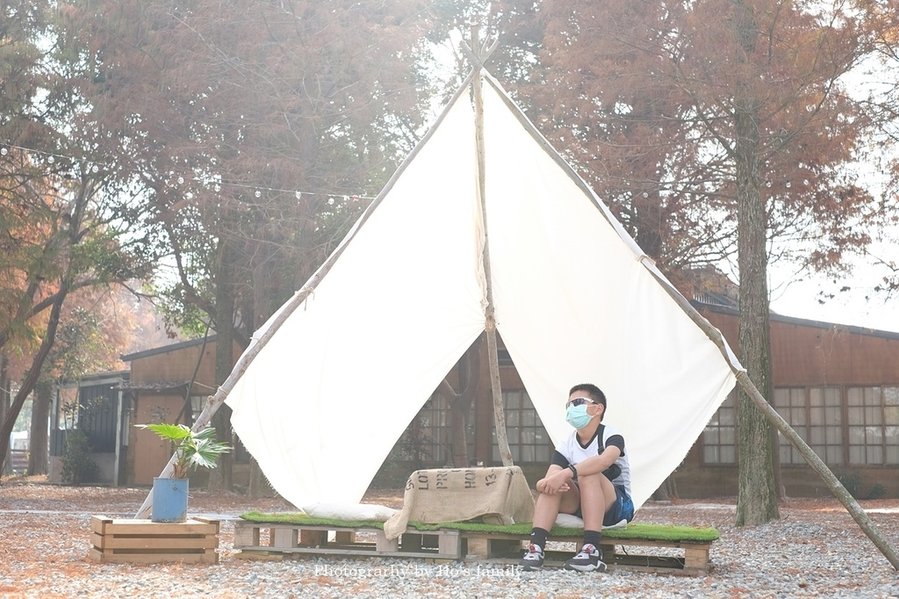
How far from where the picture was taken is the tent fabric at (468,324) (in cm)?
757

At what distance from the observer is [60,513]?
13.3 m

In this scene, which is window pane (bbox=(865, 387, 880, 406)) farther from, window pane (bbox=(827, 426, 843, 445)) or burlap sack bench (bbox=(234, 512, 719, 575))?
burlap sack bench (bbox=(234, 512, 719, 575))

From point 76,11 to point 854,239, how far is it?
1158 centimetres

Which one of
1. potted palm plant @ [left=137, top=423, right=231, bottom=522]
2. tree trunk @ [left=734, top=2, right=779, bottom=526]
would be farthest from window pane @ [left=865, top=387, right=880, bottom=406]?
potted palm plant @ [left=137, top=423, right=231, bottom=522]

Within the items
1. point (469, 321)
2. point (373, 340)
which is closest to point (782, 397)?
point (469, 321)

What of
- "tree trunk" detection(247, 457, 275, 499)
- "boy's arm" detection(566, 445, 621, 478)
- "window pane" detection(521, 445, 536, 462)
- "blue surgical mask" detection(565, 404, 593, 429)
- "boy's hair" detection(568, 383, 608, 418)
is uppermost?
"boy's hair" detection(568, 383, 608, 418)

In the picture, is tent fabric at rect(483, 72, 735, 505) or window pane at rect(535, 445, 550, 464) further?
window pane at rect(535, 445, 550, 464)

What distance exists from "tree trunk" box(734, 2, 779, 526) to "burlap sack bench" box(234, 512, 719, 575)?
3.60 m

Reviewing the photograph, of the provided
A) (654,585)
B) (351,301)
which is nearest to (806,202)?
(351,301)

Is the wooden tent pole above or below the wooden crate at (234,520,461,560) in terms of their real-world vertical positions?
above

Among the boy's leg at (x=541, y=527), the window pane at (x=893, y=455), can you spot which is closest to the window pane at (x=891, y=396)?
the window pane at (x=893, y=455)

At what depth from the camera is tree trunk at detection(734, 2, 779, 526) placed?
1041cm

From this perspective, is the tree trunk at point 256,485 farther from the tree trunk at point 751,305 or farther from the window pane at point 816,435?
the window pane at point 816,435

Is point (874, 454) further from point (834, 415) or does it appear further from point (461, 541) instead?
point (461, 541)
